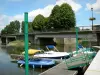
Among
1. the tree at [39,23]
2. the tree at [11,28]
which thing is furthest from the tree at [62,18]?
the tree at [11,28]

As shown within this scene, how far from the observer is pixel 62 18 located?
79.8 metres

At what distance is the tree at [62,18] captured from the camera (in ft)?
260

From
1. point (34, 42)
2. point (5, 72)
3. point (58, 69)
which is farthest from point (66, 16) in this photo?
point (58, 69)

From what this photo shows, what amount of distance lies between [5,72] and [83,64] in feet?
36.5

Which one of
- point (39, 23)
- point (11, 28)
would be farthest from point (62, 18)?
point (11, 28)

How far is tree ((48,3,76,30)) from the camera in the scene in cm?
7912

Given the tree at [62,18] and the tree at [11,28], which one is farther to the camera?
the tree at [11,28]

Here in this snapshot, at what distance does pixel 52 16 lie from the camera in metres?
83.2

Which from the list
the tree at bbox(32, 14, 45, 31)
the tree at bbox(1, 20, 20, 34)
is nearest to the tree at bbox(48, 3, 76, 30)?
the tree at bbox(32, 14, 45, 31)

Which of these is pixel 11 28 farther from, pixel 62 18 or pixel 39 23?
pixel 62 18

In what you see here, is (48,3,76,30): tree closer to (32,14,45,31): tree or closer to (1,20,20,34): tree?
(32,14,45,31): tree

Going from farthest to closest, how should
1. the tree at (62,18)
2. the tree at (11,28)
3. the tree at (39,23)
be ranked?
the tree at (11,28)
the tree at (39,23)
the tree at (62,18)

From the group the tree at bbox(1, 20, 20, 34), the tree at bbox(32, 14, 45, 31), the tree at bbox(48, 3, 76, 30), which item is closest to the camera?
the tree at bbox(48, 3, 76, 30)

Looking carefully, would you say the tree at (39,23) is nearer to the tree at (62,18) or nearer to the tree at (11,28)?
the tree at (62,18)
